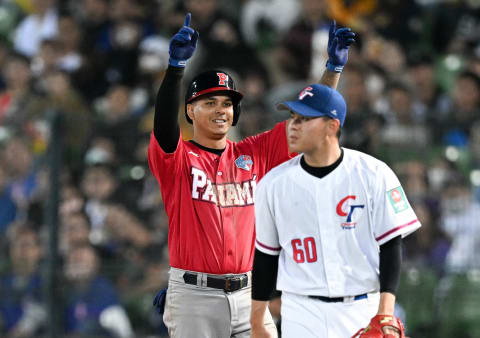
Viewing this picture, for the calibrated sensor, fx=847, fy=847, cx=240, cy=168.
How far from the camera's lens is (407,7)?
1024 centimetres

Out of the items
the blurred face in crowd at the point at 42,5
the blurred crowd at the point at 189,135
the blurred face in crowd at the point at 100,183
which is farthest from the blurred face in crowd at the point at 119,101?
the blurred face in crowd at the point at 42,5

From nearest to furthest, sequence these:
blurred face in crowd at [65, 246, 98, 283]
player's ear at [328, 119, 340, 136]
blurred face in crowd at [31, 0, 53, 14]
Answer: player's ear at [328, 119, 340, 136] < blurred face in crowd at [65, 246, 98, 283] < blurred face in crowd at [31, 0, 53, 14]

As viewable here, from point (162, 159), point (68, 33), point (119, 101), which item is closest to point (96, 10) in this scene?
point (68, 33)

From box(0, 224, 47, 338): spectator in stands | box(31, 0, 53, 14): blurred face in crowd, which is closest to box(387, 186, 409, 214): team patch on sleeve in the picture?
box(0, 224, 47, 338): spectator in stands

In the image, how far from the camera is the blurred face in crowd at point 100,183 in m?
8.27

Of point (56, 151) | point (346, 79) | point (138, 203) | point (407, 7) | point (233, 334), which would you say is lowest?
point (233, 334)

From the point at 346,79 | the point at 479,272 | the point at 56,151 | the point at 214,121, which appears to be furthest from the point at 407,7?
the point at 214,121

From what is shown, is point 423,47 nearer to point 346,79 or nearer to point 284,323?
point 346,79

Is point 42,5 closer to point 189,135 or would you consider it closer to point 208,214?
point 189,135

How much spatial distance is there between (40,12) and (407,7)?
15.8 ft

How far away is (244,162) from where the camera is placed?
521 cm

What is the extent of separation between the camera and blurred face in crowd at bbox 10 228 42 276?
8.52 metres

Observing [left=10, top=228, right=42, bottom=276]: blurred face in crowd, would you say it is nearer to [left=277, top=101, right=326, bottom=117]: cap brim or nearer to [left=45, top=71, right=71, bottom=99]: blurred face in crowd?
[left=45, top=71, right=71, bottom=99]: blurred face in crowd

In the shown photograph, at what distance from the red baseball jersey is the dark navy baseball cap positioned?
0.93 meters
